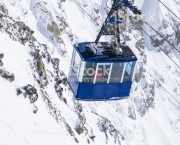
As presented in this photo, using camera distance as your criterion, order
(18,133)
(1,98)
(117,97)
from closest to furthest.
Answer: (117,97) → (18,133) → (1,98)

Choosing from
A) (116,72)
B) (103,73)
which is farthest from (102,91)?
(116,72)

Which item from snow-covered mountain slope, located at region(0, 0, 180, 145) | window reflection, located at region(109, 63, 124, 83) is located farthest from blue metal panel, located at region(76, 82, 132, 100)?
snow-covered mountain slope, located at region(0, 0, 180, 145)

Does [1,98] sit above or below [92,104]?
above

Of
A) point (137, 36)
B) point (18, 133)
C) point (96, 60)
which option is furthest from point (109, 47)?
point (137, 36)

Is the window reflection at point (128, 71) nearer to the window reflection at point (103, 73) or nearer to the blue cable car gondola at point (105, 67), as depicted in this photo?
→ the blue cable car gondola at point (105, 67)

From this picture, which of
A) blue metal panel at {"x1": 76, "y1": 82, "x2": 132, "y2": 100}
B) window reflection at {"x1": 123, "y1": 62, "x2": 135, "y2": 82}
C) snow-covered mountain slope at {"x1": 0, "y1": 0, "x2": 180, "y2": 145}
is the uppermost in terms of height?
window reflection at {"x1": 123, "y1": 62, "x2": 135, "y2": 82}

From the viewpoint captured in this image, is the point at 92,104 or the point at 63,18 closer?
the point at 92,104

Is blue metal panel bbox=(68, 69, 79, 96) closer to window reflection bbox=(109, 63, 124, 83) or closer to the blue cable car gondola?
the blue cable car gondola

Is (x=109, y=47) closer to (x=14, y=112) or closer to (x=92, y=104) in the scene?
(x=14, y=112)

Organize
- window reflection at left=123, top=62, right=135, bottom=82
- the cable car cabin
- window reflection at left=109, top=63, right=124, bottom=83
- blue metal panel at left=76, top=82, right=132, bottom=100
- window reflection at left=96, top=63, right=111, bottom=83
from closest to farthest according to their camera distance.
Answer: the cable car cabin < window reflection at left=96, top=63, right=111, bottom=83 < window reflection at left=109, top=63, right=124, bottom=83 < blue metal panel at left=76, top=82, right=132, bottom=100 < window reflection at left=123, top=62, right=135, bottom=82
